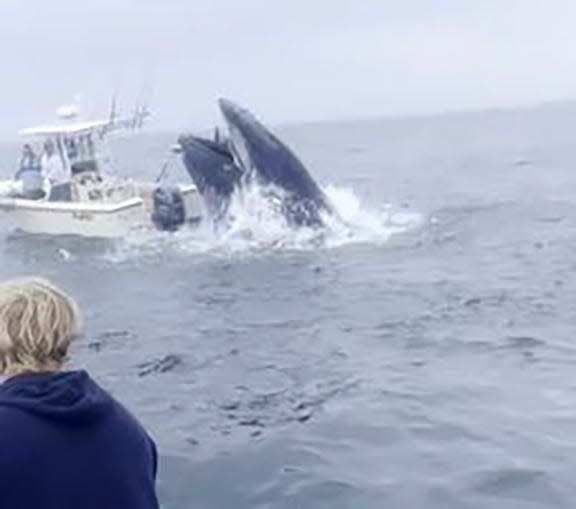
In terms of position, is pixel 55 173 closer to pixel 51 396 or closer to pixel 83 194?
pixel 83 194

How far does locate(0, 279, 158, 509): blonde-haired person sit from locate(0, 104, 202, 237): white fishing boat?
27.5 metres

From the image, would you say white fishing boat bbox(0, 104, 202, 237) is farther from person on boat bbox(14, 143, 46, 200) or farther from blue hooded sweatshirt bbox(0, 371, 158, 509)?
blue hooded sweatshirt bbox(0, 371, 158, 509)

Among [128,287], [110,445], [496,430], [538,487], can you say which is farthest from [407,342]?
[110,445]

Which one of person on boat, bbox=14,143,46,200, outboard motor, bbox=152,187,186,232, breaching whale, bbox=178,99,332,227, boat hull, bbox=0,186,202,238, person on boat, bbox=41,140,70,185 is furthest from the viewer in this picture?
person on boat, bbox=14,143,46,200

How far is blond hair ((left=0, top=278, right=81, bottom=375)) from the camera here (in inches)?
162

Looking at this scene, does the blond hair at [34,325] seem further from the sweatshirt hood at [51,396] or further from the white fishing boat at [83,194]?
the white fishing boat at [83,194]

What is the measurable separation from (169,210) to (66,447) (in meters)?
27.7

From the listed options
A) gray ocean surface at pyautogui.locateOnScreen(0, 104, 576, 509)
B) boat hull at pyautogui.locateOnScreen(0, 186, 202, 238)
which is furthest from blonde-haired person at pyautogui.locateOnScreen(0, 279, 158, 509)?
boat hull at pyautogui.locateOnScreen(0, 186, 202, 238)

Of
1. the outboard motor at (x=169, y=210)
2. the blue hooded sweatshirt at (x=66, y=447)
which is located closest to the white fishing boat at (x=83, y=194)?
the outboard motor at (x=169, y=210)

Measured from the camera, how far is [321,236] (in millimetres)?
28875

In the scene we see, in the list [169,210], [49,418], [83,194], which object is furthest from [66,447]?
[83,194]

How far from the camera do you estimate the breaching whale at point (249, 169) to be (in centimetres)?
2808

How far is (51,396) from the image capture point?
13.9ft

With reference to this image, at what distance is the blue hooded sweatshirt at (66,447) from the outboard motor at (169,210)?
27392 mm
